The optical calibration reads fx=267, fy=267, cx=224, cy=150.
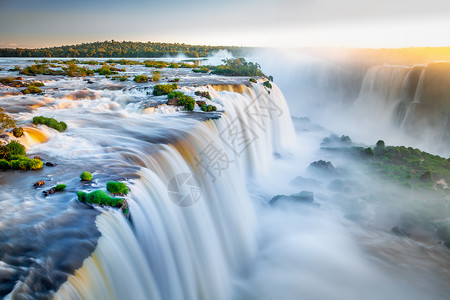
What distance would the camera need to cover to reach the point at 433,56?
51.1 m

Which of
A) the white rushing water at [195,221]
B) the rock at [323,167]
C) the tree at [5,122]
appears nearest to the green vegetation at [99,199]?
the white rushing water at [195,221]

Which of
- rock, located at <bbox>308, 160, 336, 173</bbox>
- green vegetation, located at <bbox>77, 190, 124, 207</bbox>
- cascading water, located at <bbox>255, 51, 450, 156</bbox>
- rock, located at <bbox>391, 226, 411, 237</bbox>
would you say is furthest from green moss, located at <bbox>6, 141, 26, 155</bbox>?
cascading water, located at <bbox>255, 51, 450, 156</bbox>

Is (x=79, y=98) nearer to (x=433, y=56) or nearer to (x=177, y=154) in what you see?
(x=177, y=154)

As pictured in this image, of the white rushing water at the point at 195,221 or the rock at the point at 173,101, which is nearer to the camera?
the white rushing water at the point at 195,221

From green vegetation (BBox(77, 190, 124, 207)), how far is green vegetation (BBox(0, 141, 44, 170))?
9.93 ft

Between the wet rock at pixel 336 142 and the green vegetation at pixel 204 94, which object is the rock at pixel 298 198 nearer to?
the green vegetation at pixel 204 94

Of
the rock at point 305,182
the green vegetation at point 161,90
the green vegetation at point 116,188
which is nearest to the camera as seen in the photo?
the green vegetation at point 116,188

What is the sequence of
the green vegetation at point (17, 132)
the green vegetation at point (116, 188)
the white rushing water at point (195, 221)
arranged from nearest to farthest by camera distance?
the white rushing water at point (195, 221) → the green vegetation at point (116, 188) → the green vegetation at point (17, 132)

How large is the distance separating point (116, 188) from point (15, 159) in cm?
451

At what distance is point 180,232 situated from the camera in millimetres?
8469

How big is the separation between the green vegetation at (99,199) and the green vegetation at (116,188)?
196 millimetres

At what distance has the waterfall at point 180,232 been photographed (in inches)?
229

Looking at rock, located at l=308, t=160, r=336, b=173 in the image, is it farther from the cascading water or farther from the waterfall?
the cascading water

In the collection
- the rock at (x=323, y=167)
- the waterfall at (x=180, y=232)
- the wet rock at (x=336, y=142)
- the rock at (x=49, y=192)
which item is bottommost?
the rock at (x=323, y=167)
